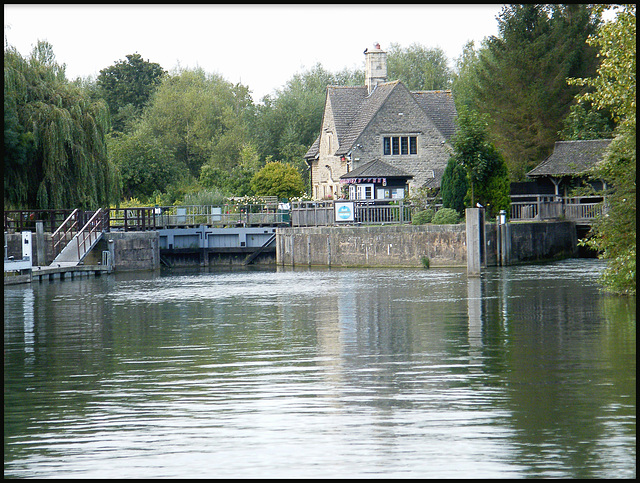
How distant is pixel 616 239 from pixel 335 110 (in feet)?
140

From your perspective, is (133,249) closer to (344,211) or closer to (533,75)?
(344,211)

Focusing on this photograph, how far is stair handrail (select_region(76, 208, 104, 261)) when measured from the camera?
42688mm

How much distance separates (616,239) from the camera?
72.7ft

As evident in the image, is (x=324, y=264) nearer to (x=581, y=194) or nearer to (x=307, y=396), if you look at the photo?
(x=581, y=194)

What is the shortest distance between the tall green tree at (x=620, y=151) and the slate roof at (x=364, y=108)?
3763cm

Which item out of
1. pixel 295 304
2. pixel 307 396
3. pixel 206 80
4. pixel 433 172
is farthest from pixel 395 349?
pixel 206 80

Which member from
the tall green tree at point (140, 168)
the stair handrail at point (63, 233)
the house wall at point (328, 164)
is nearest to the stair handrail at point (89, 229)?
the stair handrail at point (63, 233)

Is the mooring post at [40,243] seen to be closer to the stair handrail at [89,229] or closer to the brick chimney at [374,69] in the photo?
the stair handrail at [89,229]

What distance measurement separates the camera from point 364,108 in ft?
206

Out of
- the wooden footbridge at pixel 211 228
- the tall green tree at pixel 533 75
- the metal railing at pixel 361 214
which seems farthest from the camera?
the tall green tree at pixel 533 75

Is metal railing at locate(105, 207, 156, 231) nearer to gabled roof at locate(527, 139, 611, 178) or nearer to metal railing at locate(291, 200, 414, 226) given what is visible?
metal railing at locate(291, 200, 414, 226)

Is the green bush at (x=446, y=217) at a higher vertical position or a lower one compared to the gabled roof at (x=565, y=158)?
lower

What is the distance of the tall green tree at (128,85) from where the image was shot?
298 ft

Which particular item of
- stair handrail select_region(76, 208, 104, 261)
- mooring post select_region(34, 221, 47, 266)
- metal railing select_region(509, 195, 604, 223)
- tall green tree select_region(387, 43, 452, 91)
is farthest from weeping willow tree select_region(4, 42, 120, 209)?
tall green tree select_region(387, 43, 452, 91)
